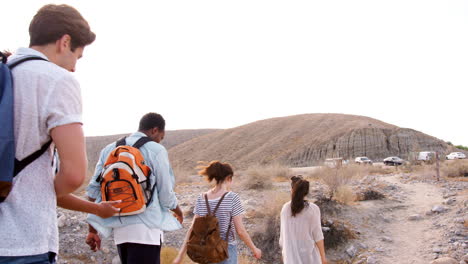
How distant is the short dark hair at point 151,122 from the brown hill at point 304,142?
42798 mm

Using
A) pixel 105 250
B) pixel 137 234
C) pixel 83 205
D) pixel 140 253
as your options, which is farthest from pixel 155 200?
pixel 105 250

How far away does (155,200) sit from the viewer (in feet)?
11.4

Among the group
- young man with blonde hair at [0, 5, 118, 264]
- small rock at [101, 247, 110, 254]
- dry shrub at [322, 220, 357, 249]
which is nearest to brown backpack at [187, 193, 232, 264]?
young man with blonde hair at [0, 5, 118, 264]

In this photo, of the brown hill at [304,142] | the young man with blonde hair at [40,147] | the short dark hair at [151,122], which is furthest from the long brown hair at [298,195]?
the brown hill at [304,142]

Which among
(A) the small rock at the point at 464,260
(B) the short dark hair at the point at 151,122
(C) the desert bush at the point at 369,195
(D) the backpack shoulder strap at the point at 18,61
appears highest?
(D) the backpack shoulder strap at the point at 18,61

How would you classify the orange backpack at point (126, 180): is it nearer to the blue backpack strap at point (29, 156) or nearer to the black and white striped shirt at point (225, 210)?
the blue backpack strap at point (29, 156)

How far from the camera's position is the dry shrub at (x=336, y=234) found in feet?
35.4

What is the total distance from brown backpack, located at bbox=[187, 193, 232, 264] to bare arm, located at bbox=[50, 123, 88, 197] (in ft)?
9.26

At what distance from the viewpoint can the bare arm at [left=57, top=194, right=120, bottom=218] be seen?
6.96 ft

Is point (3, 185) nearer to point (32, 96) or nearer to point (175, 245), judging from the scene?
point (32, 96)

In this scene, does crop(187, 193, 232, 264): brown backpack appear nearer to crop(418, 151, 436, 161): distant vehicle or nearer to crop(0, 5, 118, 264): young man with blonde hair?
crop(0, 5, 118, 264): young man with blonde hair

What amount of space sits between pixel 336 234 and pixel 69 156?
395 inches

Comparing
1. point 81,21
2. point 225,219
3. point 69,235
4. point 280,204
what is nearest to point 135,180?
point 81,21

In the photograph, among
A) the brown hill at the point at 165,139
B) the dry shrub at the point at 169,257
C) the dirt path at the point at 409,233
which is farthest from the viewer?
the brown hill at the point at 165,139
